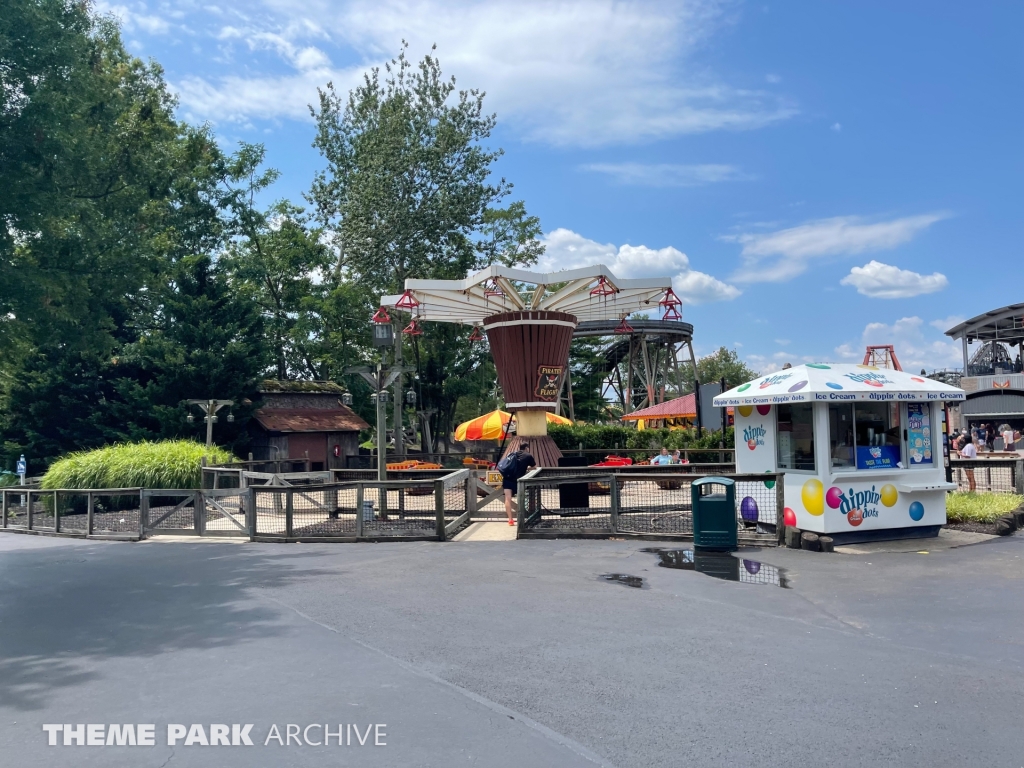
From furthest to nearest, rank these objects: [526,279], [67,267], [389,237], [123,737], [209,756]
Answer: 1. [389,237]
2. [526,279]
3. [67,267]
4. [123,737]
5. [209,756]

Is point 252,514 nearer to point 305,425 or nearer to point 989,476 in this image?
Answer: point 989,476

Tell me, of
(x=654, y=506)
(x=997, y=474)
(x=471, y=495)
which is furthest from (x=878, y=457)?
(x=997, y=474)

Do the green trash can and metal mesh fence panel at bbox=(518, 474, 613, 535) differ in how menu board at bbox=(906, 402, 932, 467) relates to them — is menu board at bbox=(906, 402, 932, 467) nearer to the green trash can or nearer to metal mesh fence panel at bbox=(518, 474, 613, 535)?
the green trash can

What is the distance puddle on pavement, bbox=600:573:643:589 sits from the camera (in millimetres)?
9289

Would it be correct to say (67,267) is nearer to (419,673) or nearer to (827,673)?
(419,673)

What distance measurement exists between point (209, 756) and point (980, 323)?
5998 cm

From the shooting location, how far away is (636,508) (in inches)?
543

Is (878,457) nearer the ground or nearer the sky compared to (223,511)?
nearer the sky

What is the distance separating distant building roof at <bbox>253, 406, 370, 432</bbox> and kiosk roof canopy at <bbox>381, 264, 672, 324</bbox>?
35.6ft

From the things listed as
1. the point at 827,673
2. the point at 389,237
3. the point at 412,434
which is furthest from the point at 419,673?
the point at 412,434

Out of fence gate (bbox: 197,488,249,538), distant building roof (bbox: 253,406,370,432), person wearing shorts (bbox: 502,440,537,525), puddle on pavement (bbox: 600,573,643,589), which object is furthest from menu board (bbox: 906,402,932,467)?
distant building roof (bbox: 253,406,370,432)

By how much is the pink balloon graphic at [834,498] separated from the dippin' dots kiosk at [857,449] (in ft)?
0.05

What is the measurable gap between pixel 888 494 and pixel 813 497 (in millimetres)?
1220

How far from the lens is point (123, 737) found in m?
4.91
